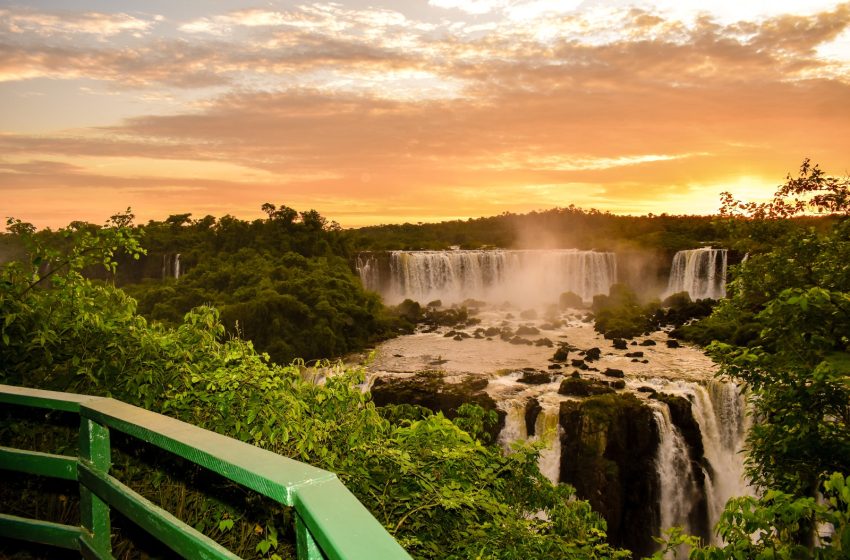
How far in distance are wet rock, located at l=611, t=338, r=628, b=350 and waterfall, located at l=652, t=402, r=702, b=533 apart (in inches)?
374

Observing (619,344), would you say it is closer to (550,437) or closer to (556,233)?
(550,437)

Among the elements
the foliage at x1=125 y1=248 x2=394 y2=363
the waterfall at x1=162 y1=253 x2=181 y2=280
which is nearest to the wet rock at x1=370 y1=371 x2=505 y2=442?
the foliage at x1=125 y1=248 x2=394 y2=363

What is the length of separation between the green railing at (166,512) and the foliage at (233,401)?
77.0 inches

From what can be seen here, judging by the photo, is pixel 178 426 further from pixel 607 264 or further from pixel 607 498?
pixel 607 264

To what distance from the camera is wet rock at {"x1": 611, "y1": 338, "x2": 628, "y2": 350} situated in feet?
99.0

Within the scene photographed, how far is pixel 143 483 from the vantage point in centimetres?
505

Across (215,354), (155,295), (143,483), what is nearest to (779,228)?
(215,354)

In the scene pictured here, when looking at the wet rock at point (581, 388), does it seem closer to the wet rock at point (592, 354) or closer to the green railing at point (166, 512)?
the wet rock at point (592, 354)

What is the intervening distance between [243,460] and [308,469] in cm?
19

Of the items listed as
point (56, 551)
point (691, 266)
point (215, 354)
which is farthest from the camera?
point (691, 266)

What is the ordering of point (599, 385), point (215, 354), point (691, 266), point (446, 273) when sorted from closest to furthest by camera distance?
point (215, 354) → point (599, 385) → point (691, 266) → point (446, 273)

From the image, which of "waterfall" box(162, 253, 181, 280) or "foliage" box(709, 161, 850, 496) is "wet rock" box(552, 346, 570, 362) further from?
"waterfall" box(162, 253, 181, 280)

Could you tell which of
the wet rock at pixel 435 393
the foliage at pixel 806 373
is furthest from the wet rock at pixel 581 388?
the foliage at pixel 806 373

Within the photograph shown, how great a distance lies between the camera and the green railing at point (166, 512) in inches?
43.6
